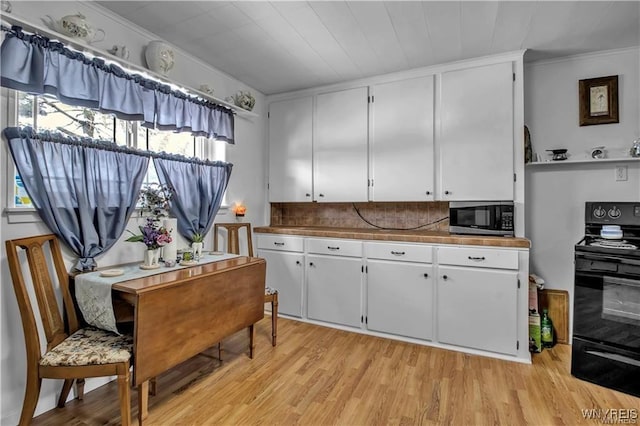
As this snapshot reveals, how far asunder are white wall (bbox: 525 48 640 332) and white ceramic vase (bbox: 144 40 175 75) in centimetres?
298

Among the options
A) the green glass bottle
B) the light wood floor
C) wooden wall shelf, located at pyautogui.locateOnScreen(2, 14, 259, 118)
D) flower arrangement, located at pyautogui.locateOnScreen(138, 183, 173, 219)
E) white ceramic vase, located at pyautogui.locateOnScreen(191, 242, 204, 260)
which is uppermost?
wooden wall shelf, located at pyautogui.locateOnScreen(2, 14, 259, 118)

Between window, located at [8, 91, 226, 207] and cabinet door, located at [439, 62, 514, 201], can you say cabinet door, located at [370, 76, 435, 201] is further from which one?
window, located at [8, 91, 226, 207]

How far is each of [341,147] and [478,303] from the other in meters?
1.88

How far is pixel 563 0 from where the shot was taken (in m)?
1.90

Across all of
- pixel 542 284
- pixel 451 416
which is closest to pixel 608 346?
pixel 542 284

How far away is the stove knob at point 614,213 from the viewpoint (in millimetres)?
2271

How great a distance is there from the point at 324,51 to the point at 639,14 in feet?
6.92

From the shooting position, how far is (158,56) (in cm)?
222

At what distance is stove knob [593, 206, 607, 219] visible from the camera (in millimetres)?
2332

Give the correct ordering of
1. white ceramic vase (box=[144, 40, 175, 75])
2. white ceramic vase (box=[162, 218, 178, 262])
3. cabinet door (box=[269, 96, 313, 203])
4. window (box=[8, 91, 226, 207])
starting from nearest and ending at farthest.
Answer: window (box=[8, 91, 226, 207])
white ceramic vase (box=[162, 218, 178, 262])
white ceramic vase (box=[144, 40, 175, 75])
cabinet door (box=[269, 96, 313, 203])

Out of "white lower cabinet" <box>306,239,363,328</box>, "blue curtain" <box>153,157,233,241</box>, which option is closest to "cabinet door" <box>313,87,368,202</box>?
"white lower cabinet" <box>306,239,363,328</box>

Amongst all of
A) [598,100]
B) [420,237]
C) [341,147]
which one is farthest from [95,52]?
[598,100]

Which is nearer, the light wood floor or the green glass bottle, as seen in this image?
the light wood floor

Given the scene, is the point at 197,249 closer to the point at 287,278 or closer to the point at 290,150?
the point at 287,278
